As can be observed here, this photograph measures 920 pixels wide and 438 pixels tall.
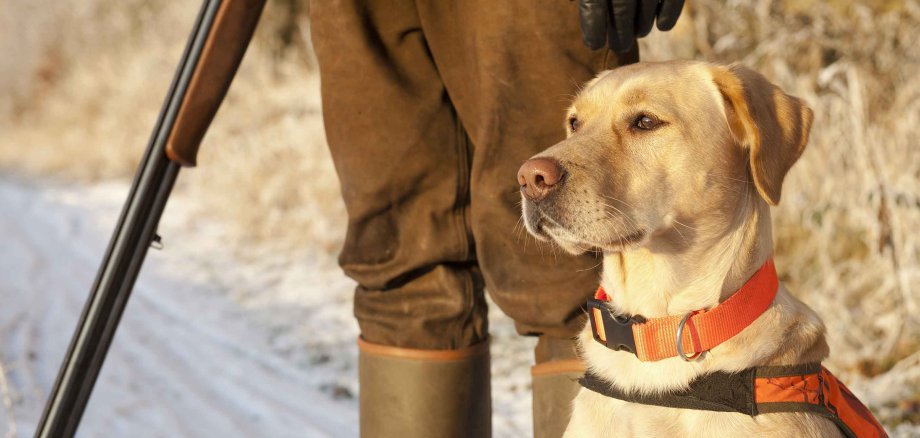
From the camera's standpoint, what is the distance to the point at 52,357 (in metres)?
4.39

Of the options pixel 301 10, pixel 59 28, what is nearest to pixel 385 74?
pixel 301 10

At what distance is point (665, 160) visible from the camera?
207 centimetres

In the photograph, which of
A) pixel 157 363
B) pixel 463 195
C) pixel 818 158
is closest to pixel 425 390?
pixel 463 195

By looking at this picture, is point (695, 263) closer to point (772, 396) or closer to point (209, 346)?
point (772, 396)

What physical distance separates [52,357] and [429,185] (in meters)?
2.86

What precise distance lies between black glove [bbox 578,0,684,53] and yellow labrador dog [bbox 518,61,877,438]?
4.5 inches

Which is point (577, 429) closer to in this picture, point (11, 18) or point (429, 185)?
point (429, 185)

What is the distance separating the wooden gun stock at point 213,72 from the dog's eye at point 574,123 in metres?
0.89

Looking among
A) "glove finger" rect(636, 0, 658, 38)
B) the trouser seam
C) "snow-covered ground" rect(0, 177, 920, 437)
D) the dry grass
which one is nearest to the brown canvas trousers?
the trouser seam

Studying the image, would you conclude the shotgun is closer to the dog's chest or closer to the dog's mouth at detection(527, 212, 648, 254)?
the dog's mouth at detection(527, 212, 648, 254)

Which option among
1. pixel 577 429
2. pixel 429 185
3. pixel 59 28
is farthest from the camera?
pixel 59 28

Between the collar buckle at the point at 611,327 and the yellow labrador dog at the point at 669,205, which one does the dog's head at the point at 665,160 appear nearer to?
the yellow labrador dog at the point at 669,205

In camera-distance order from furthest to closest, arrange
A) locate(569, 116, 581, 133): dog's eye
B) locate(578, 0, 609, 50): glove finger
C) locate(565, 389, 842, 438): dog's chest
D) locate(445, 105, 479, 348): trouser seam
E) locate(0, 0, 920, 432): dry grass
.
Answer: locate(0, 0, 920, 432): dry grass
locate(445, 105, 479, 348): trouser seam
locate(569, 116, 581, 133): dog's eye
locate(578, 0, 609, 50): glove finger
locate(565, 389, 842, 438): dog's chest

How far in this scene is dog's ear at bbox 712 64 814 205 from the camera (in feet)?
6.48
